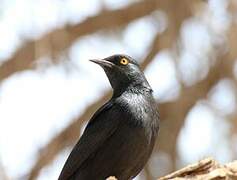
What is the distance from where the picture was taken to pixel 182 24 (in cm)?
870

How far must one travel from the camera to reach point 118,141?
653cm

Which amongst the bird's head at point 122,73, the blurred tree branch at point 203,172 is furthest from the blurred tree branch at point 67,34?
the blurred tree branch at point 203,172

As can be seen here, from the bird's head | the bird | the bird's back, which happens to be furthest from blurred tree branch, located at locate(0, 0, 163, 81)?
the bird's back

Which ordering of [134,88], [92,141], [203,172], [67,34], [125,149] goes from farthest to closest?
[67,34] → [134,88] → [92,141] → [125,149] → [203,172]

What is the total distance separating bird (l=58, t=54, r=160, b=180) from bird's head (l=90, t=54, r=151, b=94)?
0.15 metres

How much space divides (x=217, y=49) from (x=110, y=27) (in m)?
1.37

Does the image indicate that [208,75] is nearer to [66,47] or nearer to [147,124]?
[66,47]

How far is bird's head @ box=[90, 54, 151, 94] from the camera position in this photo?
23.5 ft

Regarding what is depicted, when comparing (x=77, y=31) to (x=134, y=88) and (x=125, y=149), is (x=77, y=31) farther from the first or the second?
(x=125, y=149)

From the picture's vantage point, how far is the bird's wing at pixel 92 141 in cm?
664

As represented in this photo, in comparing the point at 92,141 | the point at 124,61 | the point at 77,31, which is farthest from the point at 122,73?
the point at 77,31

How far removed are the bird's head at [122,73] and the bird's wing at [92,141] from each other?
1.44 ft

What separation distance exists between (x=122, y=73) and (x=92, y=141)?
0.80 m

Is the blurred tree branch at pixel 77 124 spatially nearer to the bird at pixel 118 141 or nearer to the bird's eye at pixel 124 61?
the bird's eye at pixel 124 61
